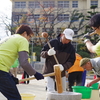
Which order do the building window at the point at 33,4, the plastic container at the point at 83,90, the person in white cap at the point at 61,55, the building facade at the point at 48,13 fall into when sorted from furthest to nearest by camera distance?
the building window at the point at 33,4, the building facade at the point at 48,13, the plastic container at the point at 83,90, the person in white cap at the point at 61,55

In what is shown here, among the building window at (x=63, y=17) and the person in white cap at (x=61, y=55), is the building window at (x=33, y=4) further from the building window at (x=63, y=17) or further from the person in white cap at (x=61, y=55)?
the person in white cap at (x=61, y=55)

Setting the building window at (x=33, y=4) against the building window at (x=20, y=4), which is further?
the building window at (x=20, y=4)

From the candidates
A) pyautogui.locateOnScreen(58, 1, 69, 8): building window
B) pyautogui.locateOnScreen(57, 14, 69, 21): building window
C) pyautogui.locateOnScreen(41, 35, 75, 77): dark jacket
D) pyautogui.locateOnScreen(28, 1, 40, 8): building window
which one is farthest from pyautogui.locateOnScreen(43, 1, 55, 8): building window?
pyautogui.locateOnScreen(41, 35, 75, 77): dark jacket

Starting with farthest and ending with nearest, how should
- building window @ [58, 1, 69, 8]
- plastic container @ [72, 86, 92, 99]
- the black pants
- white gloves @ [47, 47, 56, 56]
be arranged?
building window @ [58, 1, 69, 8]
the black pants
plastic container @ [72, 86, 92, 99]
white gloves @ [47, 47, 56, 56]

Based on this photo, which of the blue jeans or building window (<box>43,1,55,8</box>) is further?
building window (<box>43,1,55,8</box>)

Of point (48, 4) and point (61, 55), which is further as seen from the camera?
point (48, 4)

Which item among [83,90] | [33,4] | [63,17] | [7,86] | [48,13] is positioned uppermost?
[33,4]

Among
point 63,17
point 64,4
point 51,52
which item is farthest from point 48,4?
point 51,52

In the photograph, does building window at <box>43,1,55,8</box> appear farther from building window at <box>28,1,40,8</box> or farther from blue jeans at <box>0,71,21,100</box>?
blue jeans at <box>0,71,21,100</box>

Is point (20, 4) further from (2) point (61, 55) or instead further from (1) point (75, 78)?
(2) point (61, 55)

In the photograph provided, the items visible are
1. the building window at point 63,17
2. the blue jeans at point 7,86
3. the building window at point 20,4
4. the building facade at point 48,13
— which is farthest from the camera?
the building window at point 20,4

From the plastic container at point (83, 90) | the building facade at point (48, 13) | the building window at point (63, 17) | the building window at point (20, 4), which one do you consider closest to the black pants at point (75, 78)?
the plastic container at point (83, 90)

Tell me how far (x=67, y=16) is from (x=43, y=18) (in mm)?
5697

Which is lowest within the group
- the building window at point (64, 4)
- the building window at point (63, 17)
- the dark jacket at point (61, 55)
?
the dark jacket at point (61, 55)
